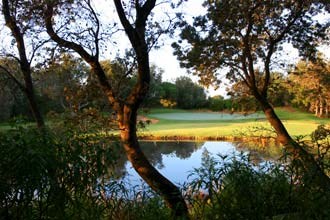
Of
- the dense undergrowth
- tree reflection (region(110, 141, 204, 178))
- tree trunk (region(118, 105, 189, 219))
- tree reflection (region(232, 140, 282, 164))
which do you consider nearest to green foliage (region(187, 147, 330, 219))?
the dense undergrowth

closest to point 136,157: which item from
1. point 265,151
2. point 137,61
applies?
A: point 137,61

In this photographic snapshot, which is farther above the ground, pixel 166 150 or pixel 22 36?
pixel 22 36

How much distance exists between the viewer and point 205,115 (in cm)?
3784

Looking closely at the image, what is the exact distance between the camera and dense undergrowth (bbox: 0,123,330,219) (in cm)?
237

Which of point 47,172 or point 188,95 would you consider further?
point 188,95

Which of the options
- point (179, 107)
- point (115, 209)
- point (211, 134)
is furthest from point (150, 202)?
point (179, 107)

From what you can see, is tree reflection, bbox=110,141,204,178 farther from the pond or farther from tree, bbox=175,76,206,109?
tree, bbox=175,76,206,109

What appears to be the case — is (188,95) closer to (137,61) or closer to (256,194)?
(137,61)

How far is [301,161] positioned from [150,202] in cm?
140

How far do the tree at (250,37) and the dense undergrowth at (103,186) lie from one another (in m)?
3.30

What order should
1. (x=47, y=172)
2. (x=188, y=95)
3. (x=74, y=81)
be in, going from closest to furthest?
(x=47, y=172) < (x=74, y=81) < (x=188, y=95)

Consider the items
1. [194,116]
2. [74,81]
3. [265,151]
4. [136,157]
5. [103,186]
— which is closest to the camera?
[103,186]

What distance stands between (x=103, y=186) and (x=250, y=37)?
4843 millimetres

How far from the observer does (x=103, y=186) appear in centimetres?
335
